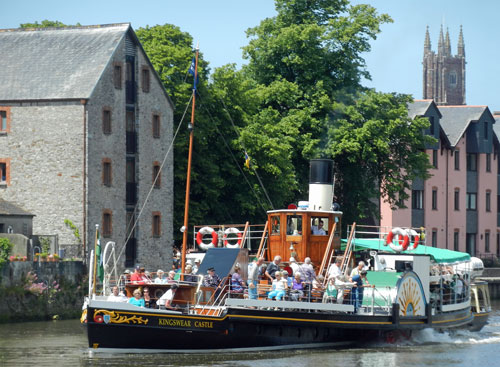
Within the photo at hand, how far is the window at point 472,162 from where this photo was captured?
90562 millimetres

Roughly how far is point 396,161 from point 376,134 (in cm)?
310

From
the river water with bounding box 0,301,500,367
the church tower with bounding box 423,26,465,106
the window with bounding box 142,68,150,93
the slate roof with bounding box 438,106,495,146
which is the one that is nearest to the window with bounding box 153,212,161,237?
the window with bounding box 142,68,150,93

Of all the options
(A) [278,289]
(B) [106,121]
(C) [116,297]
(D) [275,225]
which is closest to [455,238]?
(B) [106,121]

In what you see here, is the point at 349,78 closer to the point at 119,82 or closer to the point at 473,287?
the point at 119,82

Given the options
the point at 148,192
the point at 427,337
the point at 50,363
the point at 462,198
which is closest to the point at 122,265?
the point at 148,192

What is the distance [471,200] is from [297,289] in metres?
59.1

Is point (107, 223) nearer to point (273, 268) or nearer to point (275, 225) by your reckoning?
point (275, 225)

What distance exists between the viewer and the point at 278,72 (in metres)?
67.2

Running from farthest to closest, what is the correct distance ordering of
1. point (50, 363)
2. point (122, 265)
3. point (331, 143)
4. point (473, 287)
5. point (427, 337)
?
1. point (331, 143)
2. point (122, 265)
3. point (473, 287)
4. point (427, 337)
5. point (50, 363)

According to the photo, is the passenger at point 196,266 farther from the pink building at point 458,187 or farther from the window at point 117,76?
the pink building at point 458,187

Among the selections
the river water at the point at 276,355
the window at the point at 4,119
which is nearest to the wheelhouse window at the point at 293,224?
the river water at the point at 276,355

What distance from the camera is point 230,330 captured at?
109 feet

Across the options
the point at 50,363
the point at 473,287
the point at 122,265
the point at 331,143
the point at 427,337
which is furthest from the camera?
the point at 331,143

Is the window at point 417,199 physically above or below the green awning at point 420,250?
above
